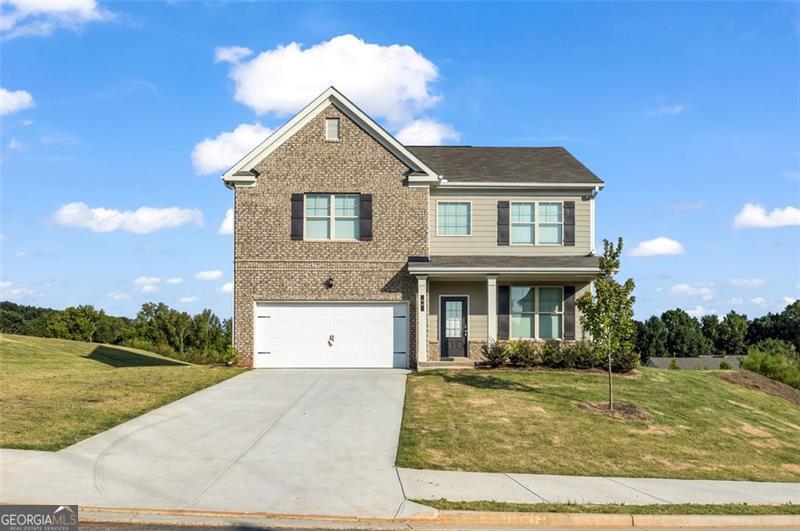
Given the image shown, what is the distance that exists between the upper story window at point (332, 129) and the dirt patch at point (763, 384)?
15892 millimetres

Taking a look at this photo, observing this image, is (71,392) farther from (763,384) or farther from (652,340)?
(652,340)

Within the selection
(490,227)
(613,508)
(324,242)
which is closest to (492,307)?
(490,227)

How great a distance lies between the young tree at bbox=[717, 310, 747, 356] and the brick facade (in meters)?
63.9

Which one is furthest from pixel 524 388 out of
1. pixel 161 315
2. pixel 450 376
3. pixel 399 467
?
pixel 161 315

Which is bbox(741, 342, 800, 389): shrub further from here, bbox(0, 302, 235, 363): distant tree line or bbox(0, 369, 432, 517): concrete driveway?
bbox(0, 302, 235, 363): distant tree line

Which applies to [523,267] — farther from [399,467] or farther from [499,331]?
[399,467]

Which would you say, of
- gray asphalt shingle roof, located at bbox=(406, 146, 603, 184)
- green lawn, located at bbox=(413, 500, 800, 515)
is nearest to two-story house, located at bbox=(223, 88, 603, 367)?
gray asphalt shingle roof, located at bbox=(406, 146, 603, 184)

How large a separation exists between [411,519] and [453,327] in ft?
51.0

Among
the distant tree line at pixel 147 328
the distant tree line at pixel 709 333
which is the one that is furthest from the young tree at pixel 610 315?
the distant tree line at pixel 709 333

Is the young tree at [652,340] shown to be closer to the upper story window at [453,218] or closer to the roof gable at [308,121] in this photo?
the upper story window at [453,218]

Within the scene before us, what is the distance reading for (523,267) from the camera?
23219mm

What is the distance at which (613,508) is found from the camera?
33.0 feet

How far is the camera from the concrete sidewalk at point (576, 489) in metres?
10.5

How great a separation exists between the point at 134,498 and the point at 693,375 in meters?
20.1
